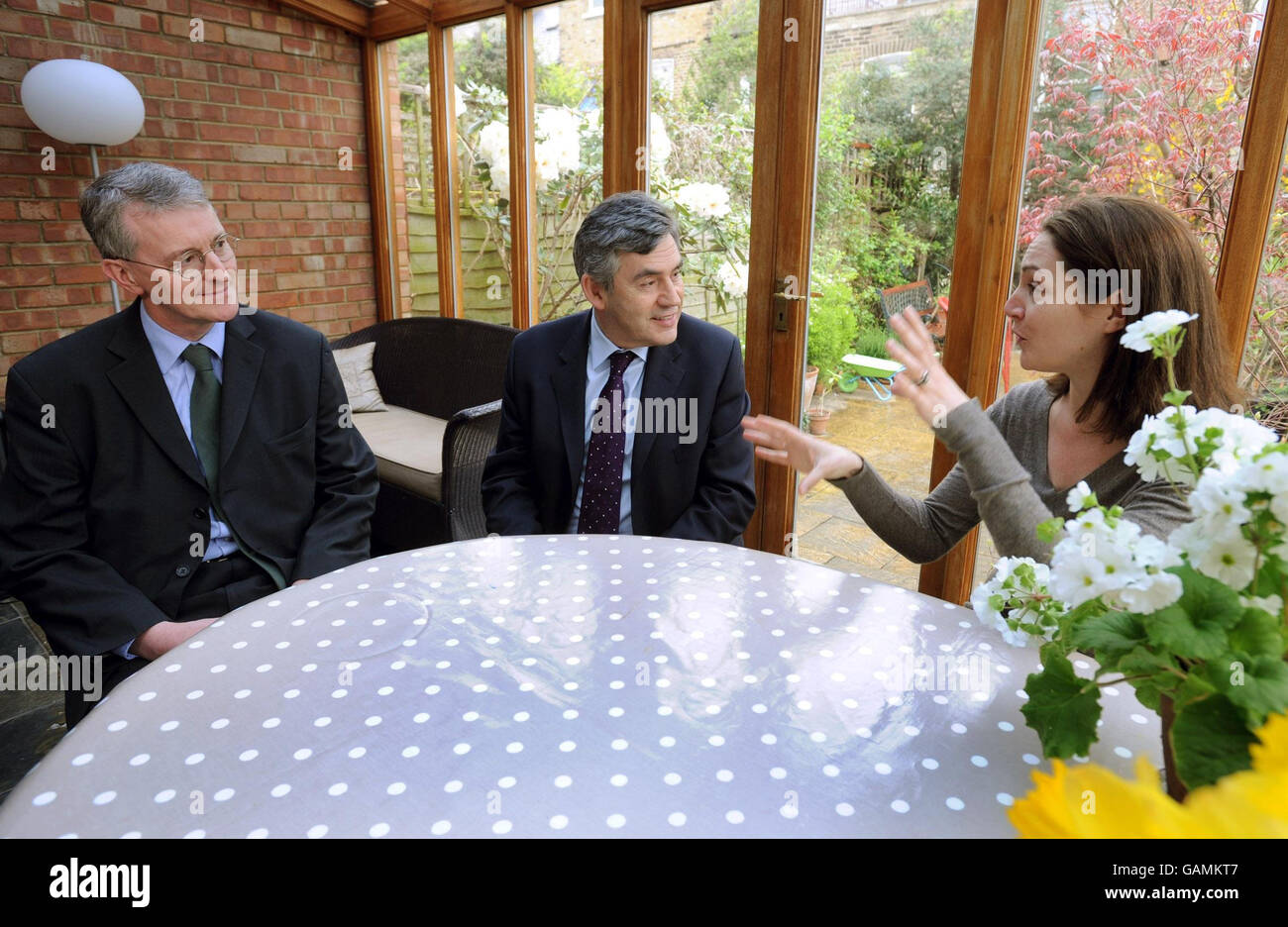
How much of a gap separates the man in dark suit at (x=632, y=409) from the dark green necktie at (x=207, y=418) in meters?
0.66

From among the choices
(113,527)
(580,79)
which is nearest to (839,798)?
(113,527)

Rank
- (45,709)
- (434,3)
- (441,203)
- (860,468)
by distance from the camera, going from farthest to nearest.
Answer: (441,203) < (434,3) < (45,709) < (860,468)

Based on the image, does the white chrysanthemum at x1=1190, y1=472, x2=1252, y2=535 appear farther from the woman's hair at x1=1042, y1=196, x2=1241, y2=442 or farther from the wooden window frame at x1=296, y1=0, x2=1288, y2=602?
the wooden window frame at x1=296, y1=0, x2=1288, y2=602

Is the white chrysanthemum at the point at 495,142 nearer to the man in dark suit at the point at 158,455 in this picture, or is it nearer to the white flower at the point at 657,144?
the white flower at the point at 657,144

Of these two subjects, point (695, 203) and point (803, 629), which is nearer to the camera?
point (803, 629)

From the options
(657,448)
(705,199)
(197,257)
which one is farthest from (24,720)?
(705,199)

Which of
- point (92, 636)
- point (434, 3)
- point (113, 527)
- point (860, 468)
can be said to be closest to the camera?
point (860, 468)

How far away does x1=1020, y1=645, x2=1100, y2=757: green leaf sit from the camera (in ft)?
2.16

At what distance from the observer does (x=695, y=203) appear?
3.22 metres

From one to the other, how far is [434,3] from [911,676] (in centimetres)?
419

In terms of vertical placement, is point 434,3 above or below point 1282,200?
above

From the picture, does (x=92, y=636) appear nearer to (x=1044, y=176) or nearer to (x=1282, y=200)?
(x=1044, y=176)

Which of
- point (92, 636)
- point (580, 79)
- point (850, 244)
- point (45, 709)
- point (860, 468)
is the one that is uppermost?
point (580, 79)

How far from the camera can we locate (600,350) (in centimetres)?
224
